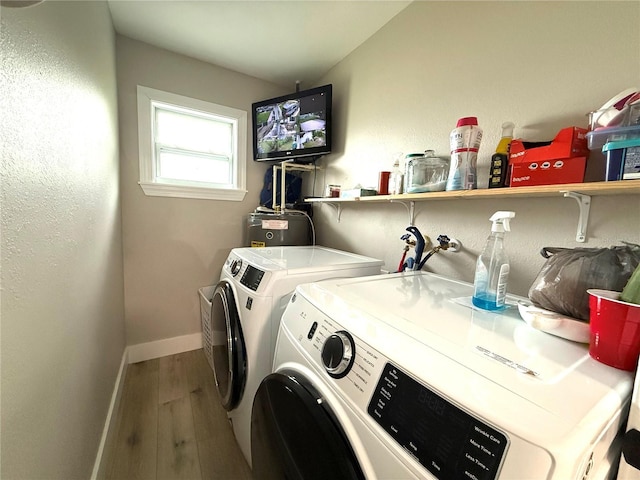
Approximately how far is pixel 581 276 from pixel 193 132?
2533mm

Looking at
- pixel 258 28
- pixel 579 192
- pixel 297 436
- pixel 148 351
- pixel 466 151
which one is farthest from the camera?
pixel 148 351

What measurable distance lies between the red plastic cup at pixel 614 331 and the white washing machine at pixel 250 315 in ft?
2.74

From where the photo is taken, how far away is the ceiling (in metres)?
1.53

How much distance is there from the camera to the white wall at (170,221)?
1.92m

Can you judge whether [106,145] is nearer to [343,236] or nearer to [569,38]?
[343,236]

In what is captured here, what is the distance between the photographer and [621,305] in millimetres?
475

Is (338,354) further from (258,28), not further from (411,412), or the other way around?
(258,28)

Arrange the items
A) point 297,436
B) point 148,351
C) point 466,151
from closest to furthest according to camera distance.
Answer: point 297,436
point 466,151
point 148,351

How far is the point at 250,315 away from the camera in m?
1.05

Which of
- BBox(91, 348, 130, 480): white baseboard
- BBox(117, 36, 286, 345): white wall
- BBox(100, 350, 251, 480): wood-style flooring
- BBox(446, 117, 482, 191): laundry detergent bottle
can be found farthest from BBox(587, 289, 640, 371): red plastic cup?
BBox(117, 36, 286, 345): white wall

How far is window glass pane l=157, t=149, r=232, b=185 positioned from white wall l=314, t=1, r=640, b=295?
1.20 metres

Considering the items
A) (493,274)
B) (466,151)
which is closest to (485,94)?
(466,151)

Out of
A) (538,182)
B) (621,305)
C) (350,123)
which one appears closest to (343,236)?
(350,123)

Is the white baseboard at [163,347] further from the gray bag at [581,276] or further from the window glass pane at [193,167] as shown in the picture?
the gray bag at [581,276]
